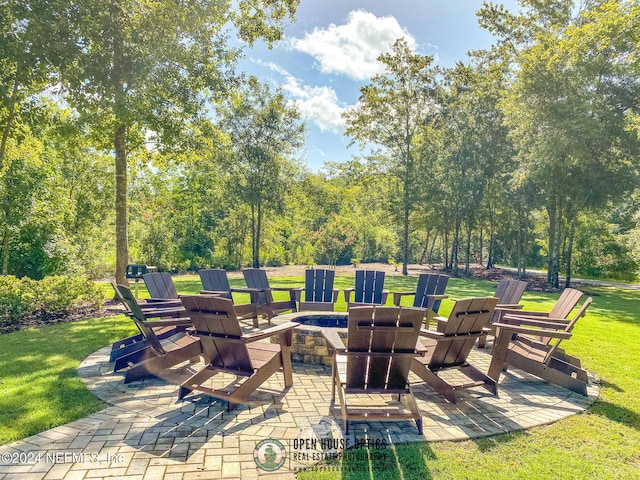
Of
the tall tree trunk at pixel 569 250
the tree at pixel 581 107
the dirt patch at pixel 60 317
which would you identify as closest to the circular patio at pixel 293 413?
the dirt patch at pixel 60 317

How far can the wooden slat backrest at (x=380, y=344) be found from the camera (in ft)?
10.0

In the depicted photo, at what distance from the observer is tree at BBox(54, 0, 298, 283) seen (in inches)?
277

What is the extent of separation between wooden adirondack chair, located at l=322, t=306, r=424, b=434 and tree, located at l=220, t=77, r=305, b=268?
14.6 meters

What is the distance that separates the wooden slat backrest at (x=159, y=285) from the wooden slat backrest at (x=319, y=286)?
2.50 metres

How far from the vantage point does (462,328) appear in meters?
3.73

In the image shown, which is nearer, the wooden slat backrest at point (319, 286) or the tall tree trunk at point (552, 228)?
the wooden slat backrest at point (319, 286)

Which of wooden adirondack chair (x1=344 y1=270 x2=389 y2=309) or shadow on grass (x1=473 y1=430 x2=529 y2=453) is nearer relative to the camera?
shadow on grass (x1=473 y1=430 x2=529 y2=453)

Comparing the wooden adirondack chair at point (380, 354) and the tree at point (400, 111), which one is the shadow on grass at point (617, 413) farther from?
the tree at point (400, 111)

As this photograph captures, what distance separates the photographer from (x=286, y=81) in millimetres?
17641

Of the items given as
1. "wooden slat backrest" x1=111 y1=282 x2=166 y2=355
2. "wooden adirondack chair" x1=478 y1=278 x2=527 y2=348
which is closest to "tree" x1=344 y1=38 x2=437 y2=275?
"wooden adirondack chair" x1=478 y1=278 x2=527 y2=348

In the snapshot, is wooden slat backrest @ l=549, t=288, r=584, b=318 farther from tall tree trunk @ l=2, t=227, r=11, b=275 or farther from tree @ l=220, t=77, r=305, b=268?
tree @ l=220, t=77, r=305, b=268

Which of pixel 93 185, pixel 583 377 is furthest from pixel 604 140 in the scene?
pixel 93 185

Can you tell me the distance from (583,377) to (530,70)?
12388 millimetres

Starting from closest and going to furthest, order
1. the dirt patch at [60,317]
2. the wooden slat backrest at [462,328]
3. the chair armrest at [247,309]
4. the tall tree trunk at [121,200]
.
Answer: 1. the wooden slat backrest at [462,328]
2. the chair armrest at [247,309]
3. the dirt patch at [60,317]
4. the tall tree trunk at [121,200]
